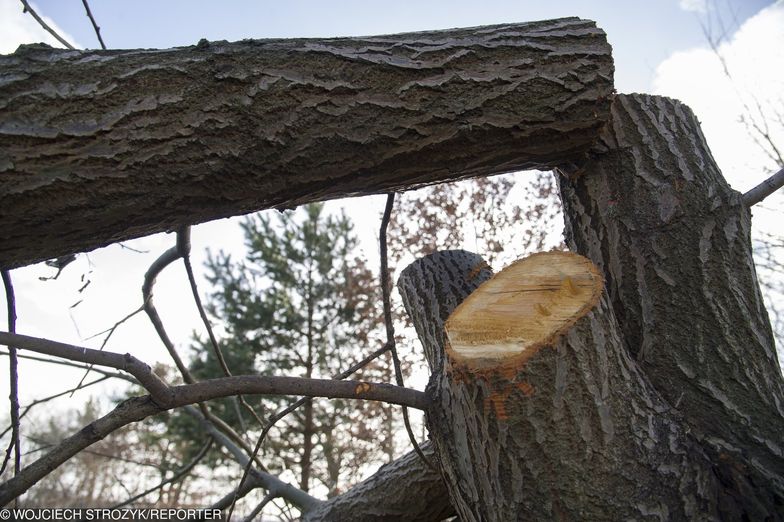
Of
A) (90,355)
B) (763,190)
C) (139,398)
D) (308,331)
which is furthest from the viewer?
(308,331)

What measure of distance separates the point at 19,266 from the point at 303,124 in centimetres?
81

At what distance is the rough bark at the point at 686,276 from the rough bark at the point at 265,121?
0.67 feet

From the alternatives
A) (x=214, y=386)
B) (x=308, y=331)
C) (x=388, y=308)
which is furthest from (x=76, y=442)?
(x=308, y=331)

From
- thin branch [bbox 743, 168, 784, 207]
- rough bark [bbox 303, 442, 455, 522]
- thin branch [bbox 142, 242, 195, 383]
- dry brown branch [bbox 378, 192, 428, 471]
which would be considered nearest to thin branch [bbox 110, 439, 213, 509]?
thin branch [bbox 142, 242, 195, 383]

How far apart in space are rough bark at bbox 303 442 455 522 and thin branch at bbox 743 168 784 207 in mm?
1526

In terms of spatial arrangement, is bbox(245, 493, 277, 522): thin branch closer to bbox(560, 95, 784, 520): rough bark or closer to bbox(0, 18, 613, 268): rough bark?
bbox(0, 18, 613, 268): rough bark

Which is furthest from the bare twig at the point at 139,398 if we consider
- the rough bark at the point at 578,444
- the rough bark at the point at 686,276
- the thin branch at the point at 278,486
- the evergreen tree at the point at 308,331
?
the evergreen tree at the point at 308,331

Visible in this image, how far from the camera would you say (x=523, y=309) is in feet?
3.97

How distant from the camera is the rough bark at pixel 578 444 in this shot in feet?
3.65

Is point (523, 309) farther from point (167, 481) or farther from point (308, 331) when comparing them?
point (308, 331)

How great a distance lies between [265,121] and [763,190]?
154 centimetres

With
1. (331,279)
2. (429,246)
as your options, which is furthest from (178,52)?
(331,279)

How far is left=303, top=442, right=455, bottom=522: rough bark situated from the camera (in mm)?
2156

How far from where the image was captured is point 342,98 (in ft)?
4.07
